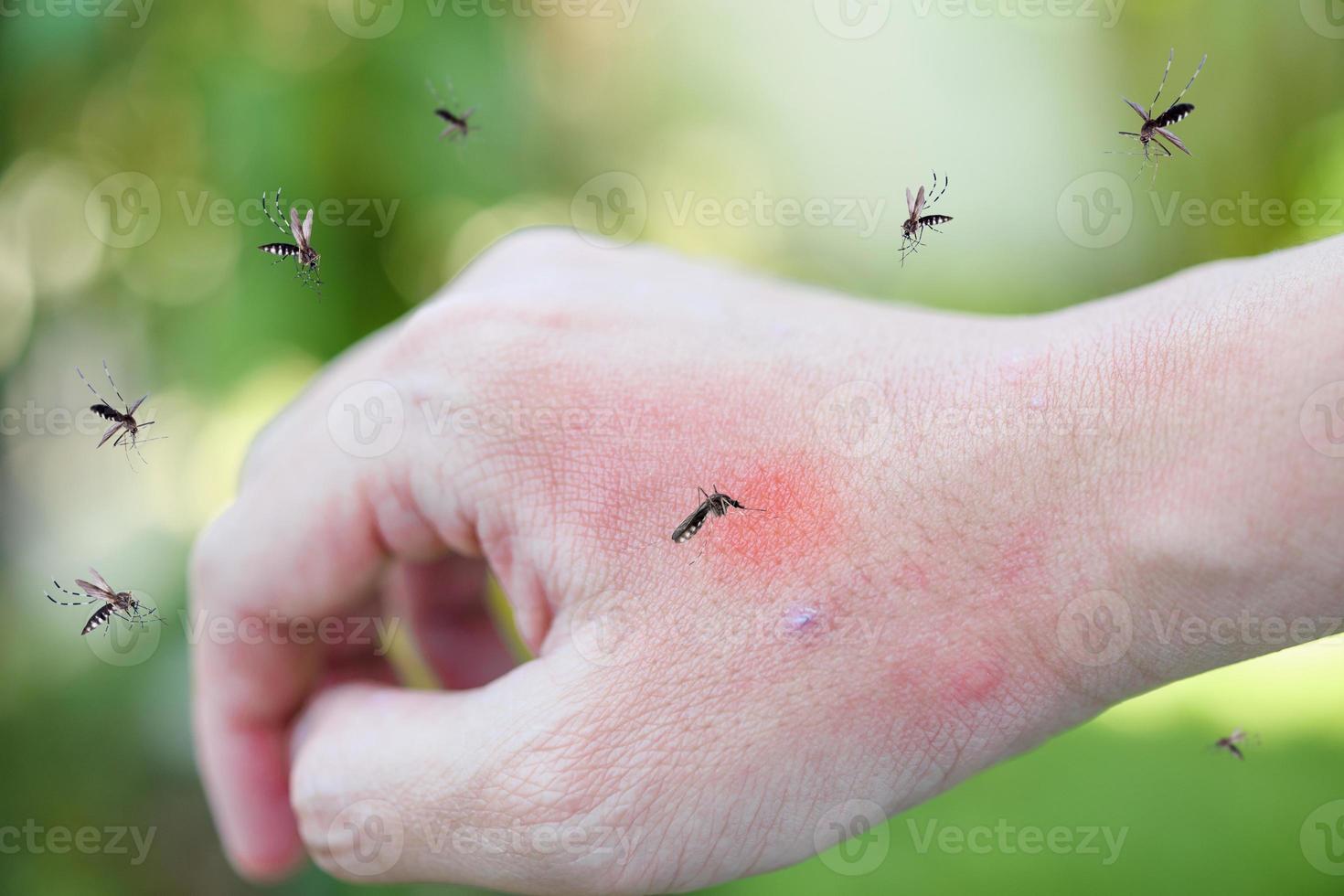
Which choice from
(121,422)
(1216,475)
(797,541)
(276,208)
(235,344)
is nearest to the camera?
(1216,475)

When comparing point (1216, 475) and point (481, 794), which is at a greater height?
point (1216, 475)

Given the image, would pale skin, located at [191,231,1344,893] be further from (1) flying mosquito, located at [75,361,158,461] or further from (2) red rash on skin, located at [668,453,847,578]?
(1) flying mosquito, located at [75,361,158,461]

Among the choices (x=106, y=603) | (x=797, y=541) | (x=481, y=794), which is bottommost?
(x=481, y=794)

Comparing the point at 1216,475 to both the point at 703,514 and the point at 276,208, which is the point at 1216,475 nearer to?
the point at 703,514

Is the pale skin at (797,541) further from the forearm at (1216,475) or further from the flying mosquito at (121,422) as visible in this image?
the flying mosquito at (121,422)

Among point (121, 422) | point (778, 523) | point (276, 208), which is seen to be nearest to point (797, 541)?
point (778, 523)

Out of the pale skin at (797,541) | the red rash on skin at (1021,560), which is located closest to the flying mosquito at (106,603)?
the pale skin at (797,541)

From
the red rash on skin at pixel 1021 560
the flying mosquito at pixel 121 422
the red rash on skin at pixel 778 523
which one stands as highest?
the flying mosquito at pixel 121 422

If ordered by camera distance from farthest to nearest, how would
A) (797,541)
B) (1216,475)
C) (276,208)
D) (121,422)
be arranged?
(276,208) → (121,422) → (797,541) → (1216,475)
